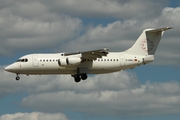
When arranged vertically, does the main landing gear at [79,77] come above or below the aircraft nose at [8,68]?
below

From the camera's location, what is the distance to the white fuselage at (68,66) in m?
52.8

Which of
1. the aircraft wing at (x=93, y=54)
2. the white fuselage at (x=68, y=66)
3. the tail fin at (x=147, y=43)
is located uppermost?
the tail fin at (x=147, y=43)

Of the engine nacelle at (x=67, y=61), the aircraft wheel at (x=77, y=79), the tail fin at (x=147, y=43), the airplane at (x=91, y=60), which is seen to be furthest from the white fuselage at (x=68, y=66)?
the tail fin at (x=147, y=43)

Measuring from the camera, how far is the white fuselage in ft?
173

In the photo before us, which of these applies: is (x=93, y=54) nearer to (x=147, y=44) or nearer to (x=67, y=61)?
(x=67, y=61)

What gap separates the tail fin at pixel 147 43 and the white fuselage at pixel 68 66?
980mm

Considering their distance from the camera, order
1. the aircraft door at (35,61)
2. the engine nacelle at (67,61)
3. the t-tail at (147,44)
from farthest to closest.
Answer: the t-tail at (147,44) → the aircraft door at (35,61) → the engine nacelle at (67,61)

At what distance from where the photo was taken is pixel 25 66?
53031 mm

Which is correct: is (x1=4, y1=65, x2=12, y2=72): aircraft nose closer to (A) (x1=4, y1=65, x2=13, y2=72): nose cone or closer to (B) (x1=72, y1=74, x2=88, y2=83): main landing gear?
(A) (x1=4, y1=65, x2=13, y2=72): nose cone

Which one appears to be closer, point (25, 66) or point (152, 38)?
point (25, 66)

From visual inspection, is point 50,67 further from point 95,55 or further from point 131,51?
Answer: point 131,51

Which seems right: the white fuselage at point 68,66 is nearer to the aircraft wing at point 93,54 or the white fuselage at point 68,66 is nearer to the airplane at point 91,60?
the airplane at point 91,60

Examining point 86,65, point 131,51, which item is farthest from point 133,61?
point 86,65

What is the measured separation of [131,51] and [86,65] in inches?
209
